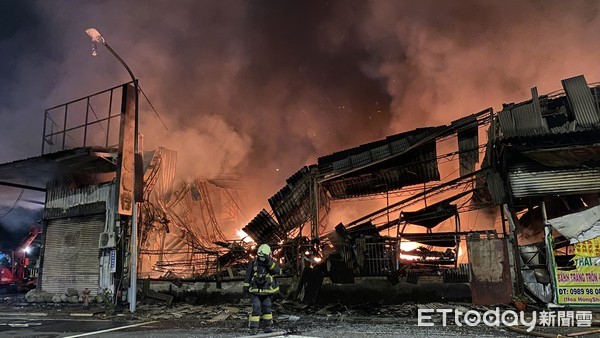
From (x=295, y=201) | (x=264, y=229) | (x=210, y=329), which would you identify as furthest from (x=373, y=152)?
(x=210, y=329)

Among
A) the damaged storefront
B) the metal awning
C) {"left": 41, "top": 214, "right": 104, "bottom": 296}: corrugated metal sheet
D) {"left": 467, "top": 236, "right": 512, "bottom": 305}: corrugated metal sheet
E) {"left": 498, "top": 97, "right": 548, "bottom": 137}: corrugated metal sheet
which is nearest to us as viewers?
the damaged storefront

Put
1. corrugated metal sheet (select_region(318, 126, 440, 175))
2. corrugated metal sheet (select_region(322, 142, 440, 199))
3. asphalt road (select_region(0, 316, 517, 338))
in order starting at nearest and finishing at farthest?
asphalt road (select_region(0, 316, 517, 338))
corrugated metal sheet (select_region(318, 126, 440, 175))
corrugated metal sheet (select_region(322, 142, 440, 199))

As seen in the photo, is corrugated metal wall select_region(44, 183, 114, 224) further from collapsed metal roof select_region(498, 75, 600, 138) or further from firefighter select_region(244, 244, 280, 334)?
collapsed metal roof select_region(498, 75, 600, 138)

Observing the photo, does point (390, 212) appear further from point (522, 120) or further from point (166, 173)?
point (166, 173)

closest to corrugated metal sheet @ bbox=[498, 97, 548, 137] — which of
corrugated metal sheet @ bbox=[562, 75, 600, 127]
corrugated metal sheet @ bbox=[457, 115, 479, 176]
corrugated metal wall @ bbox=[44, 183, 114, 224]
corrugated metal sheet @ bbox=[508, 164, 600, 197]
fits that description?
corrugated metal sheet @ bbox=[562, 75, 600, 127]

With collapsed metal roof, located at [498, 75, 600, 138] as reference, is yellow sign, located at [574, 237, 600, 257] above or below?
below

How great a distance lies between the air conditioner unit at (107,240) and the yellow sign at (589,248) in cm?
1337

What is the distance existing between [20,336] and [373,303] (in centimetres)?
785

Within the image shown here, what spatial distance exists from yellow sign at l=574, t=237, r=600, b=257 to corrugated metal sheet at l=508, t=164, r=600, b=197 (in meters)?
1.33

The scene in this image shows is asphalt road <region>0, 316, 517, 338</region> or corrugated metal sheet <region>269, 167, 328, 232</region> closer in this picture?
asphalt road <region>0, 316, 517, 338</region>

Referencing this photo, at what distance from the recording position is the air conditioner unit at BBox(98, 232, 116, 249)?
1407 centimetres

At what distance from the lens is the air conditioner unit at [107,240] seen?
14075 millimetres

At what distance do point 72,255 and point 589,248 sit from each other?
15893 mm

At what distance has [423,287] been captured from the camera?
10.7m
